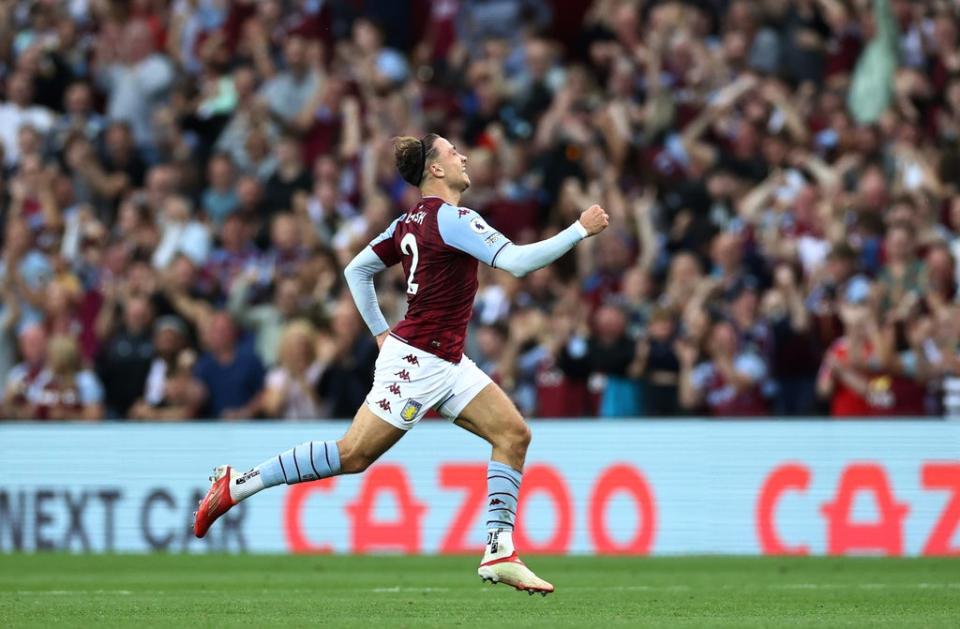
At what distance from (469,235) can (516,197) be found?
9159 mm

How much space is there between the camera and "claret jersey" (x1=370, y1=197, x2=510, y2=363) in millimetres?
9875

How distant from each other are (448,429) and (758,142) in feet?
15.4

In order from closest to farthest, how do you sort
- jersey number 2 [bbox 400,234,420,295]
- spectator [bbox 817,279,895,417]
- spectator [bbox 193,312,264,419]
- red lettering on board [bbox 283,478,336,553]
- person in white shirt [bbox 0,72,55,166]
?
jersey number 2 [bbox 400,234,420,295]
spectator [bbox 817,279,895,417]
red lettering on board [bbox 283,478,336,553]
spectator [bbox 193,312,264,419]
person in white shirt [bbox 0,72,55,166]

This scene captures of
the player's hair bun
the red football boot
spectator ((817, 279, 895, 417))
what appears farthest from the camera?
spectator ((817, 279, 895, 417))

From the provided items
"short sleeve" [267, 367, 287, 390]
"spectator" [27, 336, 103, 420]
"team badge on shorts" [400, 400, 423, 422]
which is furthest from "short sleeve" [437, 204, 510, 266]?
"spectator" [27, 336, 103, 420]

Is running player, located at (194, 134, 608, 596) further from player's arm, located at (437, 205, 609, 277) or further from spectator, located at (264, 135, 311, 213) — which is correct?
spectator, located at (264, 135, 311, 213)

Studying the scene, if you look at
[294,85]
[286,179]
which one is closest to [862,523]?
[286,179]

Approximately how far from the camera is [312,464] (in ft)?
32.8

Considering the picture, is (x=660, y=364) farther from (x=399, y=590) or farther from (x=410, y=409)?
(x=410, y=409)

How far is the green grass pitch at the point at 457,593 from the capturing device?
9062mm

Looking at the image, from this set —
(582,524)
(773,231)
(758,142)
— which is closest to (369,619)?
(582,524)

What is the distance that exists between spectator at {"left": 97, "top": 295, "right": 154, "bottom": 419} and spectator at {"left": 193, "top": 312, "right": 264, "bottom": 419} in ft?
2.63

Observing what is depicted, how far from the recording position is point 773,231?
17266mm

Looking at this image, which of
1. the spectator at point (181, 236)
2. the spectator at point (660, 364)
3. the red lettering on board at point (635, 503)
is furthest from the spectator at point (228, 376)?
the spectator at point (660, 364)
